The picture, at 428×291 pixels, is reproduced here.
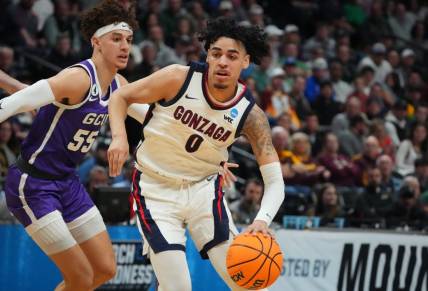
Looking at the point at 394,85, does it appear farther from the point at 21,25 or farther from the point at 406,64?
the point at 21,25

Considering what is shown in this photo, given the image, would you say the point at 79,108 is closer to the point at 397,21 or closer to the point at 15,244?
the point at 15,244

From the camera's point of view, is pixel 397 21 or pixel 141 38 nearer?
pixel 141 38

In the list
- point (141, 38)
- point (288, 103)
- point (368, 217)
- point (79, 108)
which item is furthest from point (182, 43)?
point (79, 108)

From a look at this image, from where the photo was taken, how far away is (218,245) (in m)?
6.22

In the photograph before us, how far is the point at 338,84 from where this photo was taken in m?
16.2

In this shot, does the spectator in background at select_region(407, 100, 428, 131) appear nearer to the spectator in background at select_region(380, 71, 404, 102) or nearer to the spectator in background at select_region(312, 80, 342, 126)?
the spectator in background at select_region(380, 71, 404, 102)

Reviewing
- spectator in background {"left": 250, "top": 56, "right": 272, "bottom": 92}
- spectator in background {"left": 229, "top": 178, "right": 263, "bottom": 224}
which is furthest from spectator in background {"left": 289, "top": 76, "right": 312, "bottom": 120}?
spectator in background {"left": 229, "top": 178, "right": 263, "bottom": 224}

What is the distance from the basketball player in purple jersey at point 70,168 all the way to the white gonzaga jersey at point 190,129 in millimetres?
517

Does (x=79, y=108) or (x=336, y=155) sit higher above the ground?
(x=79, y=108)

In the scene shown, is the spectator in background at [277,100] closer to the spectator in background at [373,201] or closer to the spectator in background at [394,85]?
the spectator in background at [373,201]

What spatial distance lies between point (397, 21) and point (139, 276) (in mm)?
11890

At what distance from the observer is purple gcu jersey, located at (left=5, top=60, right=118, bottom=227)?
6699mm

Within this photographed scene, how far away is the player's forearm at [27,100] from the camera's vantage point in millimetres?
6207

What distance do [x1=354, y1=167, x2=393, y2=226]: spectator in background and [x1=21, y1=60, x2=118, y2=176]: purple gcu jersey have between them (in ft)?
16.0
